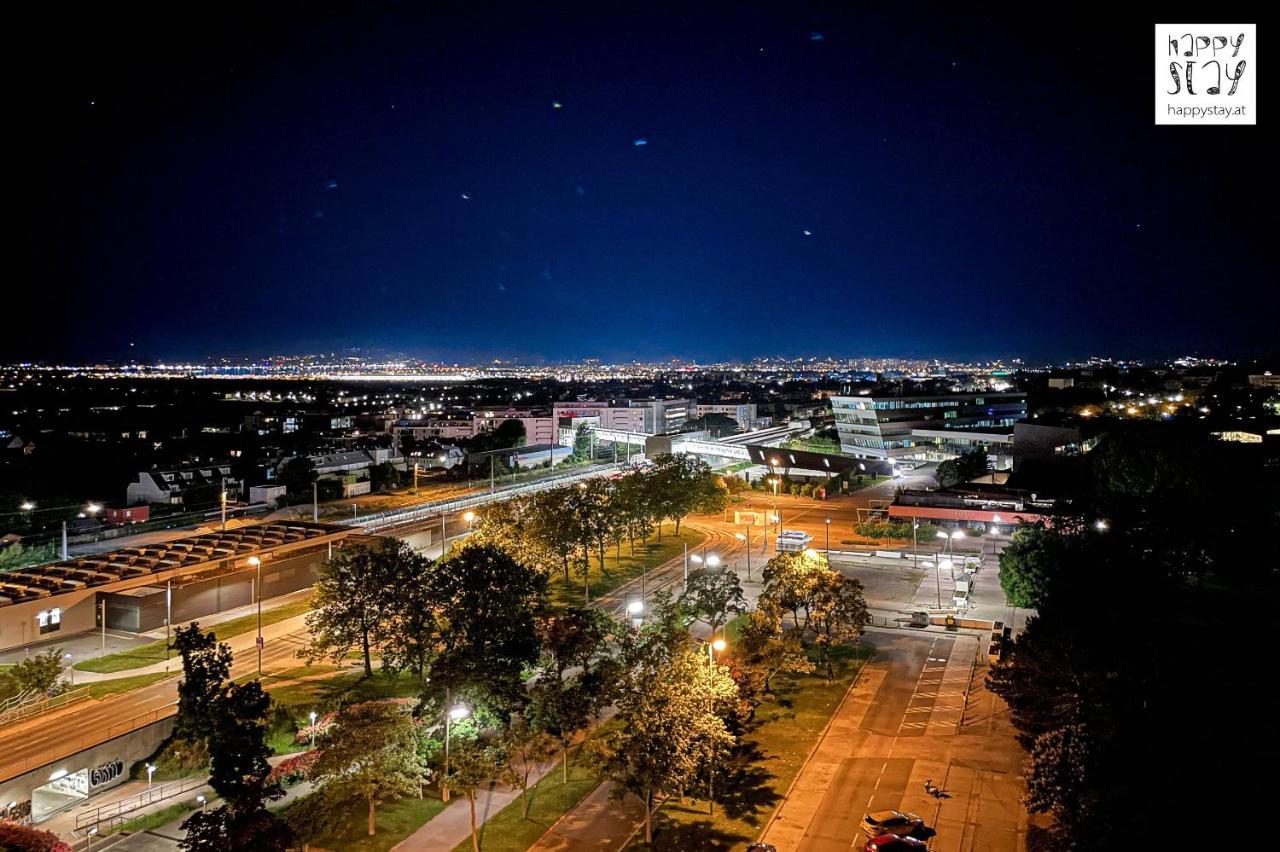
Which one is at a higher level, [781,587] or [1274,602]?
[781,587]

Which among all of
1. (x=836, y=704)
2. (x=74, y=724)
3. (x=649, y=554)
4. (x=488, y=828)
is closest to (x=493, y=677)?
(x=488, y=828)

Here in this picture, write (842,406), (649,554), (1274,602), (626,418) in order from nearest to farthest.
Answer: (1274,602)
(649,554)
(842,406)
(626,418)

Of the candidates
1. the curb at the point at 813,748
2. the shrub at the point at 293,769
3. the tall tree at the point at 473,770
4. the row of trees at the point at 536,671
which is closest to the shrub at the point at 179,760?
the shrub at the point at 293,769

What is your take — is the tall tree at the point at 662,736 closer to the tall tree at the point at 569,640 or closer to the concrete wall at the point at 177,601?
the tall tree at the point at 569,640

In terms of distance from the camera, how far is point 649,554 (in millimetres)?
31172

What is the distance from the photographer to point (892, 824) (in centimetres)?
1167

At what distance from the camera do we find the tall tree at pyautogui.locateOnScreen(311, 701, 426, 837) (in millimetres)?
11305

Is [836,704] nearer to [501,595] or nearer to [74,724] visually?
[501,595]

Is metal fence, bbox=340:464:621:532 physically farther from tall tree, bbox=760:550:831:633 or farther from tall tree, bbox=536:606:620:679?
tall tree, bbox=760:550:831:633

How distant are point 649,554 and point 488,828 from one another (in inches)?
761

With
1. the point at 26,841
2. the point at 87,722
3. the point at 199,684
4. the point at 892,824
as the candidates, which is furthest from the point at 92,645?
the point at 892,824

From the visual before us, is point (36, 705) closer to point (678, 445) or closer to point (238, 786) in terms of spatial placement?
point (238, 786)

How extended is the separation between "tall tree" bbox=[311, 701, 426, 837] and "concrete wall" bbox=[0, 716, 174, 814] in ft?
15.6

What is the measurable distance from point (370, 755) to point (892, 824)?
24.7 feet
